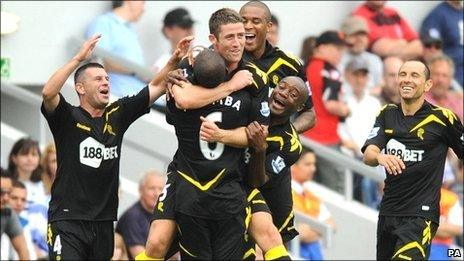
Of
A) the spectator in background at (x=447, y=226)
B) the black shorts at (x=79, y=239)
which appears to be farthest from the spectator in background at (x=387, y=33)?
the black shorts at (x=79, y=239)

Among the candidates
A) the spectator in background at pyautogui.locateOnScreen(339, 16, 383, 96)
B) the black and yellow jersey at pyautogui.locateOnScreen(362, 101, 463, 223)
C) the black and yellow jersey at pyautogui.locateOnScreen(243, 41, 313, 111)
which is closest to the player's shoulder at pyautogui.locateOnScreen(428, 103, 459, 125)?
the black and yellow jersey at pyautogui.locateOnScreen(362, 101, 463, 223)

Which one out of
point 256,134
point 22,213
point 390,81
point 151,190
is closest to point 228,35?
point 256,134

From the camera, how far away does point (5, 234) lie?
52.1 feet

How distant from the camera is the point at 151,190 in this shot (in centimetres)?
1633

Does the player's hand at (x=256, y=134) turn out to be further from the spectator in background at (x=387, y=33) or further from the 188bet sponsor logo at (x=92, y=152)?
the spectator in background at (x=387, y=33)

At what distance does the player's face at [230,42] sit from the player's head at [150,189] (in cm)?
400

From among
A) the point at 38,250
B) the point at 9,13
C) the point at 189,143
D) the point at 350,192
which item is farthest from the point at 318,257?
the point at 189,143

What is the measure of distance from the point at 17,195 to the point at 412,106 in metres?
4.26

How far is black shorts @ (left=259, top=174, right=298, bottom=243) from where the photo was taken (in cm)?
1334

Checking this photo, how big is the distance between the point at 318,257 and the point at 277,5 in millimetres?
4158

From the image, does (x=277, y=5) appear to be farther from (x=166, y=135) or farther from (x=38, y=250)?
(x=38, y=250)

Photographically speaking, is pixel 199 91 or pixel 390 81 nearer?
pixel 199 91

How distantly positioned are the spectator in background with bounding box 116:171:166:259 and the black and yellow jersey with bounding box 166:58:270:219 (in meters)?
3.67

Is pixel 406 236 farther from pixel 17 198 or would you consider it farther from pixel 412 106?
pixel 17 198
